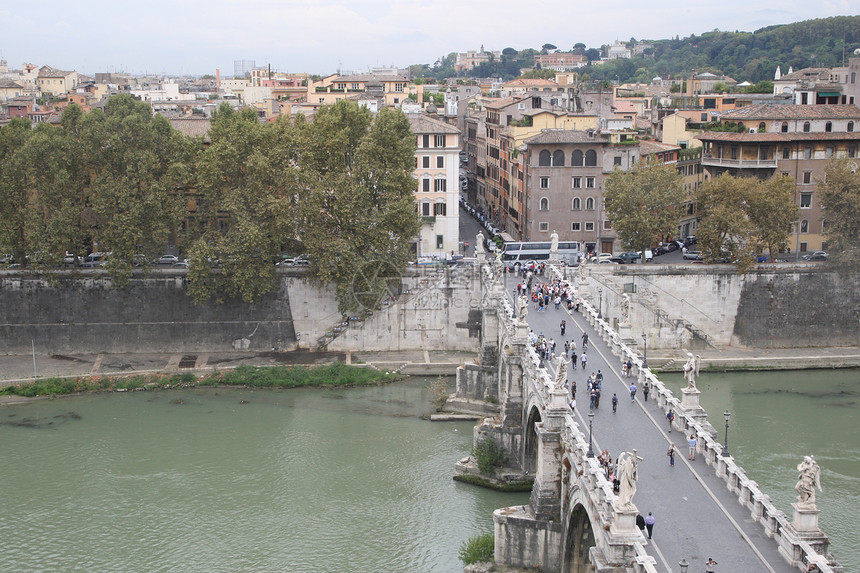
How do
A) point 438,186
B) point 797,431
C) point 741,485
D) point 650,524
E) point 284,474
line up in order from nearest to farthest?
1. point 650,524
2. point 741,485
3. point 284,474
4. point 797,431
5. point 438,186

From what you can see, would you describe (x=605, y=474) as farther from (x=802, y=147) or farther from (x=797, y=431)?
(x=802, y=147)

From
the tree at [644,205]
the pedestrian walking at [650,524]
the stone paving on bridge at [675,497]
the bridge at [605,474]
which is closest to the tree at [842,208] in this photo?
the tree at [644,205]

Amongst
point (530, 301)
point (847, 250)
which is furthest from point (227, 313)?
point (847, 250)

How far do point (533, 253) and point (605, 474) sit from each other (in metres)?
28.4

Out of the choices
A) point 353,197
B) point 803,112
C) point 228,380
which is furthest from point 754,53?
point 228,380

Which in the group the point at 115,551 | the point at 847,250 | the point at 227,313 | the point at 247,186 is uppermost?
the point at 247,186

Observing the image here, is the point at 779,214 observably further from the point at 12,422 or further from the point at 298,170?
the point at 12,422

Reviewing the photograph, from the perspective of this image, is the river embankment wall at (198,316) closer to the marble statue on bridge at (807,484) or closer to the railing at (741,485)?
the railing at (741,485)

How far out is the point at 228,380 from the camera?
43094mm

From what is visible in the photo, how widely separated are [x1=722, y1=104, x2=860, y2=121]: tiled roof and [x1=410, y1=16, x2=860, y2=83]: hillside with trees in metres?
41.4

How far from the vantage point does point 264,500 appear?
31938 millimetres

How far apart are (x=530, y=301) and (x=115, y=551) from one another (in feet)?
62.4

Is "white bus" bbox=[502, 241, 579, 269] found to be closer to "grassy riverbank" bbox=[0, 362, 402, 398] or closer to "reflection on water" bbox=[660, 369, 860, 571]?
"reflection on water" bbox=[660, 369, 860, 571]

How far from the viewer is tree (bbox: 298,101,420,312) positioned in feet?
147
